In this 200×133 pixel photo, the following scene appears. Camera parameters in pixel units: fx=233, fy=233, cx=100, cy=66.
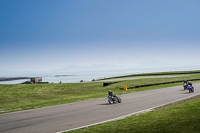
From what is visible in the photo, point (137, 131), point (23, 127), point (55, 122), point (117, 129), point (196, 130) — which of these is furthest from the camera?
point (55, 122)

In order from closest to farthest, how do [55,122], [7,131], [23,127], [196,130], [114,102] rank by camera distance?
[196,130] < [7,131] < [23,127] < [55,122] < [114,102]

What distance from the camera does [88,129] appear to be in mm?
9797

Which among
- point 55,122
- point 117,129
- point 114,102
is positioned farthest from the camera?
point 114,102

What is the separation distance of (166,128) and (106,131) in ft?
7.48

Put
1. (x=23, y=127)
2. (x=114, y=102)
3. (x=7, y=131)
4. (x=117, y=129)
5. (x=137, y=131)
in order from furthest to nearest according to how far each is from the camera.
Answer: (x=114, y=102) < (x=23, y=127) < (x=7, y=131) < (x=117, y=129) < (x=137, y=131)

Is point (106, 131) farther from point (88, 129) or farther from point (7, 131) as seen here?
point (7, 131)

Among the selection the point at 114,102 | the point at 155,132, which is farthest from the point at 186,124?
the point at 114,102

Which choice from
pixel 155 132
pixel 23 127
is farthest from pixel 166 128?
pixel 23 127

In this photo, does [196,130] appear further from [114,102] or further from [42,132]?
[114,102]

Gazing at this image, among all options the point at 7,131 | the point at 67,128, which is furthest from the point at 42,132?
the point at 7,131

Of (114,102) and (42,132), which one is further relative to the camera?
(114,102)

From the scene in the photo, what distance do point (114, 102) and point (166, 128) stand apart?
11.1m

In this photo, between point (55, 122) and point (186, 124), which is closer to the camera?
point (186, 124)

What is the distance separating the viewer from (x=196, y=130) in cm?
791
